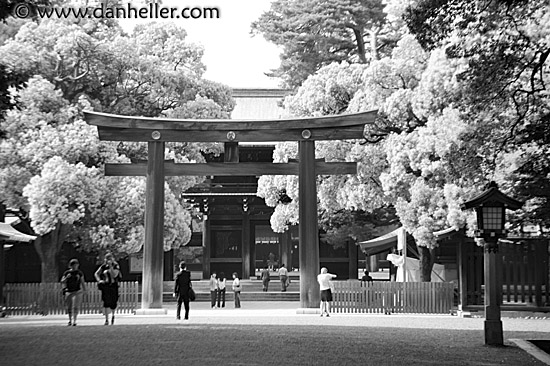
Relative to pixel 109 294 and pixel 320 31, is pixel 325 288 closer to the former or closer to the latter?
pixel 109 294

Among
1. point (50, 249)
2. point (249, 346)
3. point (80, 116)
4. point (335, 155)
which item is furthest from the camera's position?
point (335, 155)

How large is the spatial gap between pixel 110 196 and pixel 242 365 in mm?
18000

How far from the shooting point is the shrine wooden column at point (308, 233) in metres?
24.2

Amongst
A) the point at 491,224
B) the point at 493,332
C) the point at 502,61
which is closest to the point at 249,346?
the point at 493,332

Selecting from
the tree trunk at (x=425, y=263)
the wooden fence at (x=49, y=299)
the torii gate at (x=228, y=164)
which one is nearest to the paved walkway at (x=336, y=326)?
the wooden fence at (x=49, y=299)

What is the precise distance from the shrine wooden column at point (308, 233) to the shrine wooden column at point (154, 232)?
4156 millimetres

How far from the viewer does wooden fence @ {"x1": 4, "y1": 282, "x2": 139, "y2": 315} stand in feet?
85.0

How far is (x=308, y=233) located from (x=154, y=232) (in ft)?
14.9

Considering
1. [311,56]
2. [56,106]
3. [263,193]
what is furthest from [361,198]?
[311,56]

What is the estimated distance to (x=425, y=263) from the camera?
1170 inches

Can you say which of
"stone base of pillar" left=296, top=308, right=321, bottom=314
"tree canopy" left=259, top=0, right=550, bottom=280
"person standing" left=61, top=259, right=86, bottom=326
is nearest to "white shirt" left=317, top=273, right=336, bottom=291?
"stone base of pillar" left=296, top=308, right=321, bottom=314

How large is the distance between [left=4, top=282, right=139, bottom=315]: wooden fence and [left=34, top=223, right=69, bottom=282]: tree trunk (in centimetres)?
361

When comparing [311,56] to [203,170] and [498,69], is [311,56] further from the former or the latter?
[498,69]

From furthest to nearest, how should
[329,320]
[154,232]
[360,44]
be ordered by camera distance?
[360,44], [154,232], [329,320]
